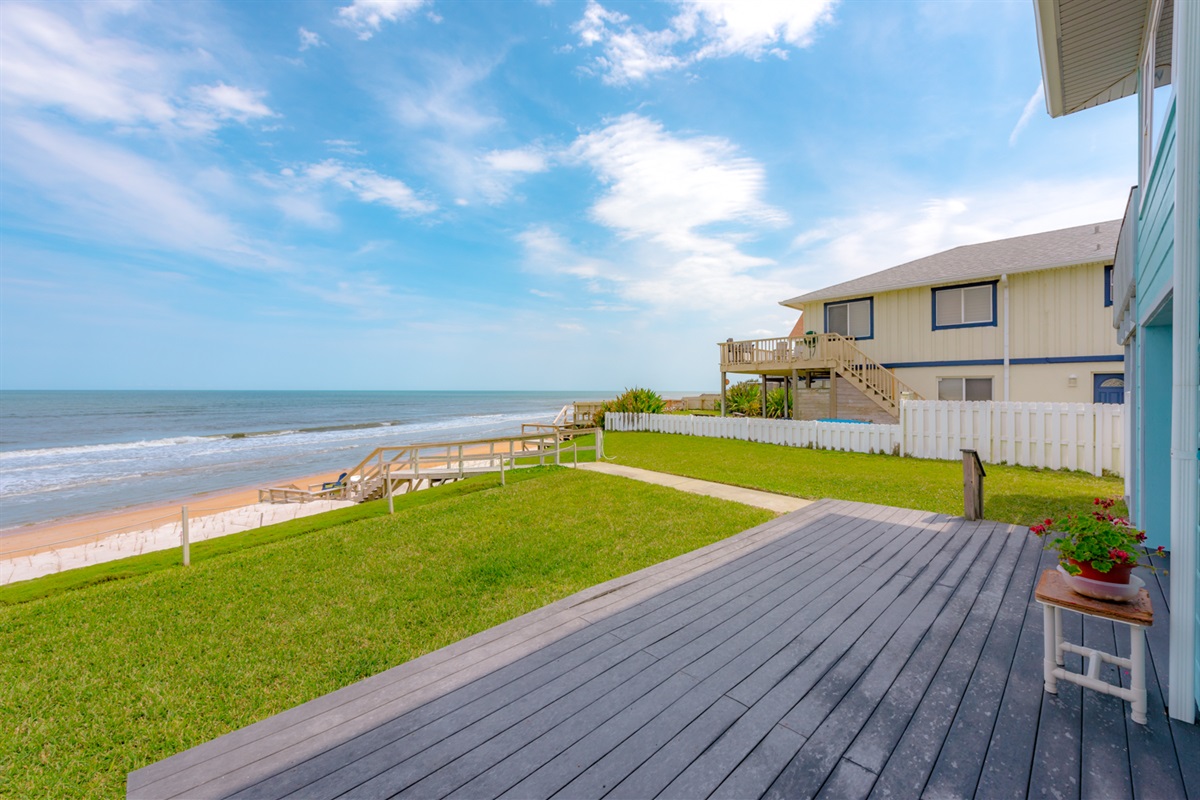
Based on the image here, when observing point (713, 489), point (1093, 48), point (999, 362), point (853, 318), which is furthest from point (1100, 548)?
point (853, 318)

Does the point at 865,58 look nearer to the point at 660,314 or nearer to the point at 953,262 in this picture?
the point at 953,262

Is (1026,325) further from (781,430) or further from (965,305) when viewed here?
(781,430)

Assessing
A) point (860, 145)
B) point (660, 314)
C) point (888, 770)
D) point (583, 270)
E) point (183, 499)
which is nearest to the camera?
point (888, 770)

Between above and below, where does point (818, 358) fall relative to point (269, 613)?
above

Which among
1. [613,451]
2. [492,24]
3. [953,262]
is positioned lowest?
[613,451]

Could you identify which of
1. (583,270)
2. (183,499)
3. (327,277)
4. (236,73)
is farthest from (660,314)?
(327,277)

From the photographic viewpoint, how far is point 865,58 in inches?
448

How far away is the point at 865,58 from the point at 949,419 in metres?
9.24

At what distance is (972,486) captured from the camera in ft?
19.9

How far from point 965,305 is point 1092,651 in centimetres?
1614

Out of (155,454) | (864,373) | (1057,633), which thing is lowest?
(155,454)

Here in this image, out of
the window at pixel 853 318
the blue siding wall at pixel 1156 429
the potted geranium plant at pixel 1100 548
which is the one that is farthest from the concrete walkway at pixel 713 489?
the window at pixel 853 318

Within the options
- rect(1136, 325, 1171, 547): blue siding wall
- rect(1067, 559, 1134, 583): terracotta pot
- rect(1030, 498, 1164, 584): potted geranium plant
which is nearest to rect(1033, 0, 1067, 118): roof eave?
rect(1136, 325, 1171, 547): blue siding wall

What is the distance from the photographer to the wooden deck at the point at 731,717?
1.94 m
